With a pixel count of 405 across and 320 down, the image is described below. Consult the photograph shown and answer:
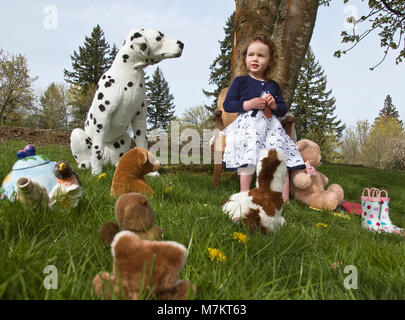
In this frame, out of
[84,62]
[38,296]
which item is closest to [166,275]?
[38,296]

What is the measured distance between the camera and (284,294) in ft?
3.20

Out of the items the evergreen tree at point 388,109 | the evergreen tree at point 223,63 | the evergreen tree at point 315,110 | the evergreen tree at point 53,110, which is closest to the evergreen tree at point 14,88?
the evergreen tree at point 53,110

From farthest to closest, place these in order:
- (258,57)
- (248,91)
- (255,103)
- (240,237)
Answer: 1. (248,91)
2. (258,57)
3. (255,103)
4. (240,237)

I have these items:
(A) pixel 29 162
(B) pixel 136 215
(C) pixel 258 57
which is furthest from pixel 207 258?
(C) pixel 258 57

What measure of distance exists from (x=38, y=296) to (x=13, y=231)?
22.7 inches

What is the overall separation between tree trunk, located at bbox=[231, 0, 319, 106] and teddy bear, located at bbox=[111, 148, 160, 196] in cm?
283

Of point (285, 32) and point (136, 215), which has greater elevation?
point (285, 32)

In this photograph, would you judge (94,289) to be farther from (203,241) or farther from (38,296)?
(203,241)

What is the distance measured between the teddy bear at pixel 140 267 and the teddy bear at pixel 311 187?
2.84m

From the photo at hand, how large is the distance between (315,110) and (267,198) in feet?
104

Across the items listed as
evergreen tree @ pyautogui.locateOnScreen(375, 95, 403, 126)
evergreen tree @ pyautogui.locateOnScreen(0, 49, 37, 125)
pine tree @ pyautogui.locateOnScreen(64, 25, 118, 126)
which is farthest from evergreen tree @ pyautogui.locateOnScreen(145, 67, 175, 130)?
evergreen tree @ pyautogui.locateOnScreen(375, 95, 403, 126)

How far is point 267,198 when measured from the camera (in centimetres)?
169

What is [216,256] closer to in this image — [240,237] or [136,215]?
[240,237]

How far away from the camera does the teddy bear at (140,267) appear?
2.47 ft
